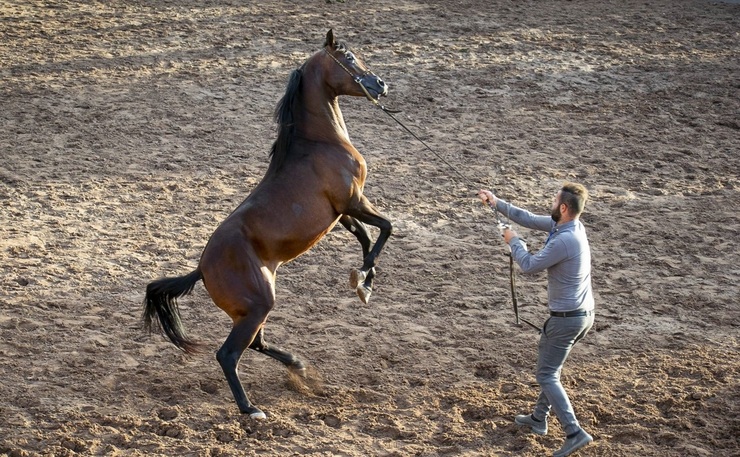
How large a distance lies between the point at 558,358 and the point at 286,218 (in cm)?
208

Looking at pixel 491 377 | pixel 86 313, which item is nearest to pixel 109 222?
pixel 86 313

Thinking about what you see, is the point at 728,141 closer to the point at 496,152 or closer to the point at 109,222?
the point at 496,152

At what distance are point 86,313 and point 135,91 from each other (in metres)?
5.38

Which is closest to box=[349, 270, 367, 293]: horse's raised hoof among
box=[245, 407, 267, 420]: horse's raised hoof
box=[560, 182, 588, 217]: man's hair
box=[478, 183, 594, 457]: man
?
box=[245, 407, 267, 420]: horse's raised hoof

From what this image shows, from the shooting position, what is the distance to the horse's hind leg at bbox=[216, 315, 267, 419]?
21.1ft

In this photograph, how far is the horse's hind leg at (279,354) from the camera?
7004 millimetres

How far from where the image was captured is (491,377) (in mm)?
7203

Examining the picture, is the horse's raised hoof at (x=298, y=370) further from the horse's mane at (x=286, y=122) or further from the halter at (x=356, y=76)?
the halter at (x=356, y=76)

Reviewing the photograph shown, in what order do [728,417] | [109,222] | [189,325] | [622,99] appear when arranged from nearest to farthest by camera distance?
[728,417] < [189,325] < [109,222] < [622,99]

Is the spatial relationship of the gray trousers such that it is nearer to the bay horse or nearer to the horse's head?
the bay horse

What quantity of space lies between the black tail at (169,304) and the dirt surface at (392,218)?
0.44 meters

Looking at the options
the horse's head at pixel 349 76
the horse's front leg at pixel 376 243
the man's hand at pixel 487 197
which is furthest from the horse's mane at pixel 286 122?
the man's hand at pixel 487 197

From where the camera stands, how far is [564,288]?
5887 mm

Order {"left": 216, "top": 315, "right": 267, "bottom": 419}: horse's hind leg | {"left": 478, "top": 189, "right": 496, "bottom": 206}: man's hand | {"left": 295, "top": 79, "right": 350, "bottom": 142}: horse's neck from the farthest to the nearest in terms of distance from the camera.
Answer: {"left": 295, "top": 79, "right": 350, "bottom": 142}: horse's neck → {"left": 216, "top": 315, "right": 267, "bottom": 419}: horse's hind leg → {"left": 478, "top": 189, "right": 496, "bottom": 206}: man's hand
